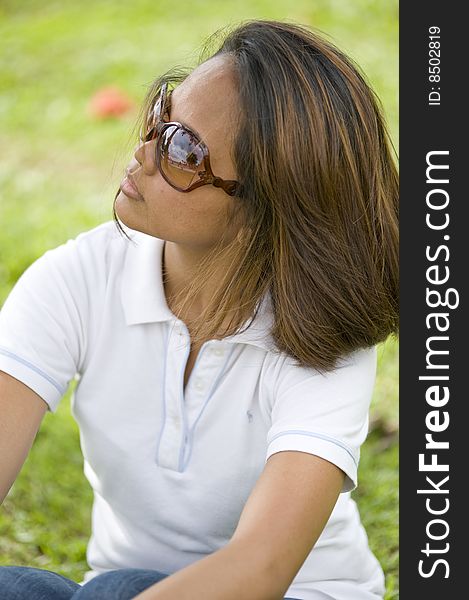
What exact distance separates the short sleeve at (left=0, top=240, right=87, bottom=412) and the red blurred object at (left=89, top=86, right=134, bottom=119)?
11.6 feet

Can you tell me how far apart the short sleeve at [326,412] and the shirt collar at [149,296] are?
95mm

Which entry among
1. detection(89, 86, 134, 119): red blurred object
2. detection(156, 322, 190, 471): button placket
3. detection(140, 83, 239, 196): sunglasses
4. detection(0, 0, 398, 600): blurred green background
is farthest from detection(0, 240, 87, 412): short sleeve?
detection(89, 86, 134, 119): red blurred object

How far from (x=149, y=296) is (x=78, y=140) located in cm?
349

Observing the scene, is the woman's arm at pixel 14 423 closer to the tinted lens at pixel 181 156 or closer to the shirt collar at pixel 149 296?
the shirt collar at pixel 149 296

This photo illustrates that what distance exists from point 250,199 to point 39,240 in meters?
2.63

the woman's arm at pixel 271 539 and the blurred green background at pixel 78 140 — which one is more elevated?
the blurred green background at pixel 78 140

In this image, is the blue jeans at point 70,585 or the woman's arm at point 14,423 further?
the woman's arm at point 14,423

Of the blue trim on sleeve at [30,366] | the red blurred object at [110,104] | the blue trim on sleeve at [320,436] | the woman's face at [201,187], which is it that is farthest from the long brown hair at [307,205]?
the red blurred object at [110,104]

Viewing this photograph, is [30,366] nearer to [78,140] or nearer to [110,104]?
[78,140]

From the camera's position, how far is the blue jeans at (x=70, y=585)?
1751 millimetres

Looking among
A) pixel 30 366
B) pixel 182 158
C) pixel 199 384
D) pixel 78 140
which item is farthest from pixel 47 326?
pixel 78 140

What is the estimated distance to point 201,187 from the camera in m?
1.88

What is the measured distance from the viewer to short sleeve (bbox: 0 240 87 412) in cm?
197

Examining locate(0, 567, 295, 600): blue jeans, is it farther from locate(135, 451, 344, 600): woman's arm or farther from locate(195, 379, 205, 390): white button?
locate(195, 379, 205, 390): white button
